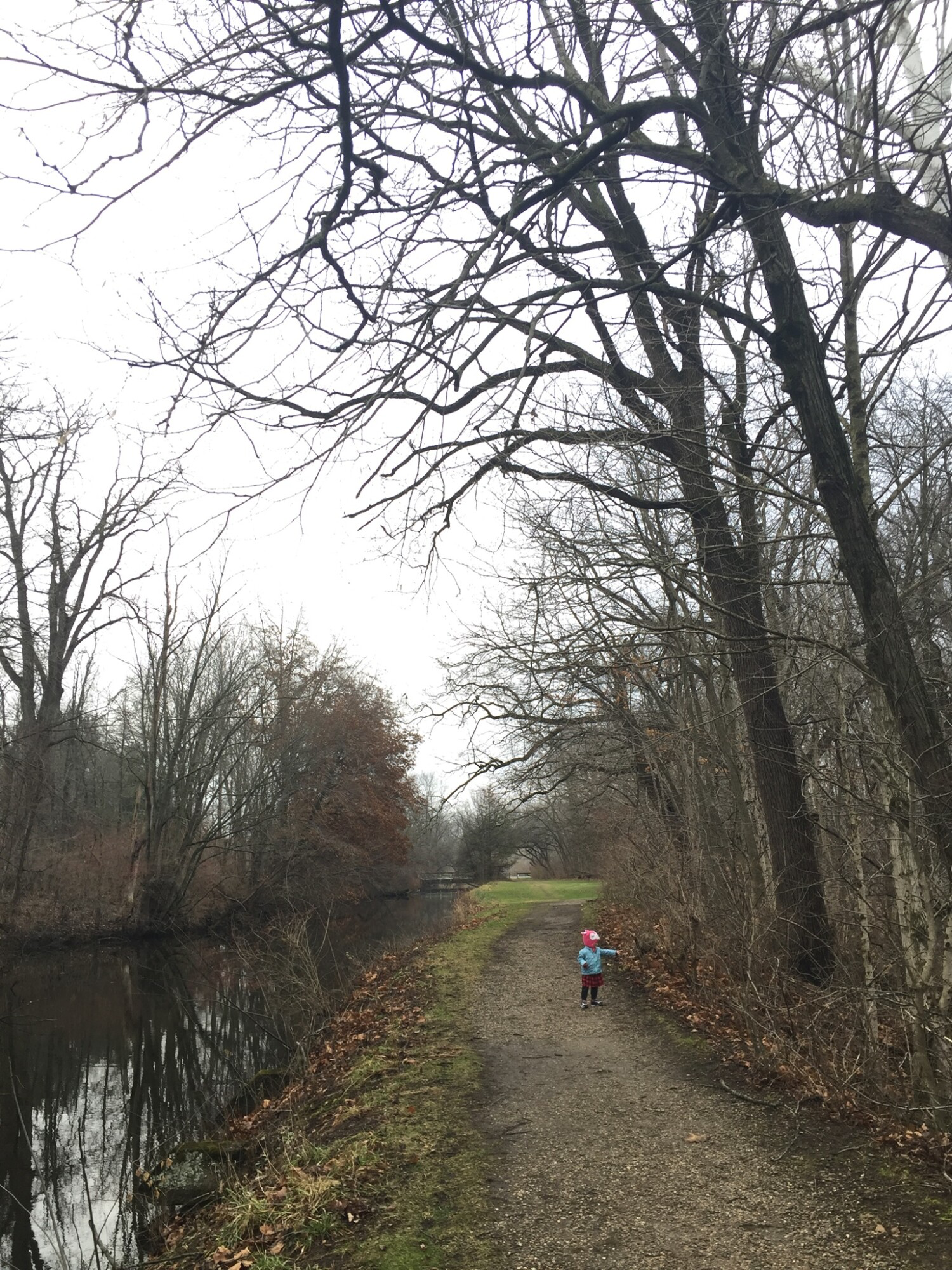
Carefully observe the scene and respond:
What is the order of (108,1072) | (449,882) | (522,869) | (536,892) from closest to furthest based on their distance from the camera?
(108,1072)
(536,892)
(449,882)
(522,869)

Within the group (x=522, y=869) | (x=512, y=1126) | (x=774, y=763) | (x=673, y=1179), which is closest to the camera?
(x=673, y=1179)

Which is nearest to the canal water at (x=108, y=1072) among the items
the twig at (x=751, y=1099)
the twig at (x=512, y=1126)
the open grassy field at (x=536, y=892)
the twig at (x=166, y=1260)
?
the twig at (x=166, y=1260)

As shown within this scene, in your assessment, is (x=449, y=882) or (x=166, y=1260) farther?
(x=449, y=882)

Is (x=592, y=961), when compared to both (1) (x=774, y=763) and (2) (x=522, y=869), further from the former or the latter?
(2) (x=522, y=869)

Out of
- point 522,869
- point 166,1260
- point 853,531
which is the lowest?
point 166,1260

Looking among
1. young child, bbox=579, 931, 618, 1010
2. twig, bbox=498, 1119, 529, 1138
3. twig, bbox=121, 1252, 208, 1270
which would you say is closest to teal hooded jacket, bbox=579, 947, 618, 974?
young child, bbox=579, 931, 618, 1010

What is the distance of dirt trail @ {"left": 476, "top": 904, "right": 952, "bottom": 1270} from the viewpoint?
14.1 ft

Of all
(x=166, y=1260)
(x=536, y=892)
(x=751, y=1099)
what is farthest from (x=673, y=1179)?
(x=536, y=892)

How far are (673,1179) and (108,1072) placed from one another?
33.2ft

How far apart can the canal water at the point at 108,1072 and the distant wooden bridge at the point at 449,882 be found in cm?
3229

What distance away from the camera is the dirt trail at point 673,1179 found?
4297 mm

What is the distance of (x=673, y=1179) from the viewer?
17.1 ft

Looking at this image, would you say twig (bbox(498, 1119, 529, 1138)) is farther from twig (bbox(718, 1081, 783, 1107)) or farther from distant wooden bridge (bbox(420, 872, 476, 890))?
distant wooden bridge (bbox(420, 872, 476, 890))

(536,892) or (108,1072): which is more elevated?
(536,892)
